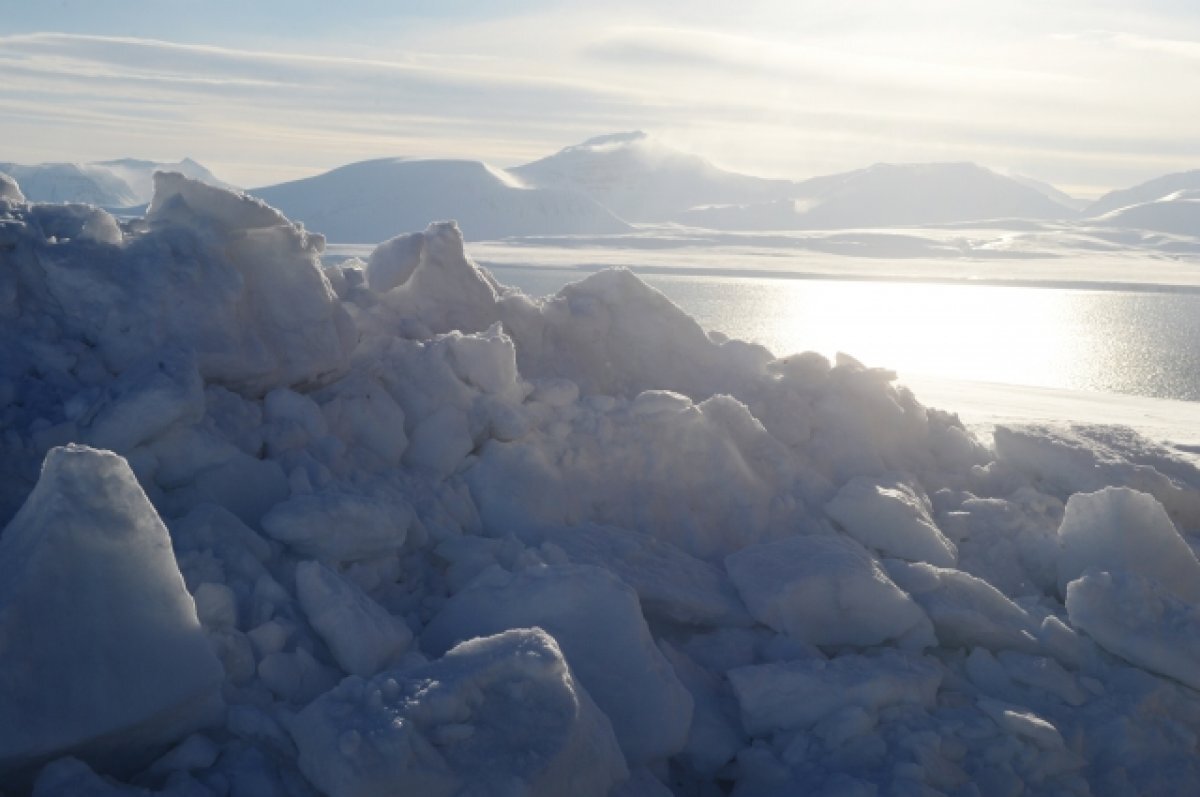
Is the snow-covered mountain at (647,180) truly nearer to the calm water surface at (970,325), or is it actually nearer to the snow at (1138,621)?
the calm water surface at (970,325)

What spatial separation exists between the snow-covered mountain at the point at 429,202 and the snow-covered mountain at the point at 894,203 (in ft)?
71.1

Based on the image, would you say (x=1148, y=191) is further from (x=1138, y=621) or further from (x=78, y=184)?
(x=1138, y=621)

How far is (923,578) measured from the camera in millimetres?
3502

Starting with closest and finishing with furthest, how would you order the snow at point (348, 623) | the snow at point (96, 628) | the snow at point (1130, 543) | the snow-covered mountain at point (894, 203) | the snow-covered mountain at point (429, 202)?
1. the snow at point (96, 628)
2. the snow at point (348, 623)
3. the snow at point (1130, 543)
4. the snow-covered mountain at point (429, 202)
5. the snow-covered mountain at point (894, 203)

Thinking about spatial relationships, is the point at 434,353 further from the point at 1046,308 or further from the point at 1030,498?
the point at 1046,308

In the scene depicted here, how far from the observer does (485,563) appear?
3.21 metres

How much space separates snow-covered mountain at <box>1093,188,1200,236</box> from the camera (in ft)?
257

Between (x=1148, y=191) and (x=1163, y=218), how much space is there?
7483cm

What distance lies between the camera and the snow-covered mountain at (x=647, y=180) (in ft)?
402

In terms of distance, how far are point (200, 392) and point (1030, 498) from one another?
11.0ft

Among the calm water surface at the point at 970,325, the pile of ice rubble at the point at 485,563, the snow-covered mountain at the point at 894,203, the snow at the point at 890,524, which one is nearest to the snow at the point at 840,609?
the pile of ice rubble at the point at 485,563

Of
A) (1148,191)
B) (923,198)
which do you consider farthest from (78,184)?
(1148,191)

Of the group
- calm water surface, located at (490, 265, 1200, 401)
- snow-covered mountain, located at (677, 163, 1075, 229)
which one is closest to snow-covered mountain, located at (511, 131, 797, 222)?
snow-covered mountain, located at (677, 163, 1075, 229)

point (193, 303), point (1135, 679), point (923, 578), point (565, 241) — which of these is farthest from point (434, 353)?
point (565, 241)
